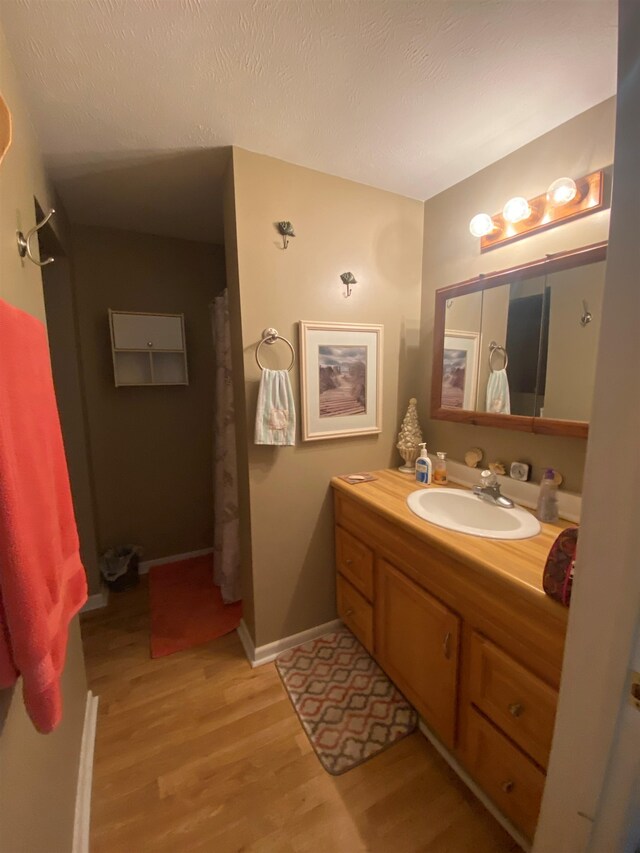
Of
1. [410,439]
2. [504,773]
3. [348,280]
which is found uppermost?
[348,280]

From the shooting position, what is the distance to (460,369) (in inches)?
67.3

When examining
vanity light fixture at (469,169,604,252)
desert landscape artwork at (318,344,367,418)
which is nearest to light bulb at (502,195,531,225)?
vanity light fixture at (469,169,604,252)

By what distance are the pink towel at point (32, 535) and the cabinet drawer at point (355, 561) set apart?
113cm

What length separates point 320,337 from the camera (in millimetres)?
1695

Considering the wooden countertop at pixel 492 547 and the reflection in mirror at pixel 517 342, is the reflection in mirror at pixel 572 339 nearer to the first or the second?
the reflection in mirror at pixel 517 342

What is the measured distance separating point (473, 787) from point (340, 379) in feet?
5.55

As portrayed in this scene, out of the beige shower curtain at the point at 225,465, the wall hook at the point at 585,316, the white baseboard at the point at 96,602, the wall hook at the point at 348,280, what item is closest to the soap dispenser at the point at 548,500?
the wall hook at the point at 585,316

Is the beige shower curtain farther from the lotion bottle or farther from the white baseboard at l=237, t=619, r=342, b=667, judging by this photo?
the lotion bottle

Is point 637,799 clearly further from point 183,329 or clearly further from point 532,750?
point 183,329

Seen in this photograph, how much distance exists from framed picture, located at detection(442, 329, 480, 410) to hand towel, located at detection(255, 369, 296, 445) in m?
0.82

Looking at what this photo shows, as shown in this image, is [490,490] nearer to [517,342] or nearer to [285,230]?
[517,342]

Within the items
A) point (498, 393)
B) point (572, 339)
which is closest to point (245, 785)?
point (498, 393)

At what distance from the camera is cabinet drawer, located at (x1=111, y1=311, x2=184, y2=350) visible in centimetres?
230

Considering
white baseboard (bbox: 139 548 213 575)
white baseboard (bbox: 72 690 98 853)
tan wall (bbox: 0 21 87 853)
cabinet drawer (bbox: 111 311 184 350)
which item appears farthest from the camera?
white baseboard (bbox: 139 548 213 575)
